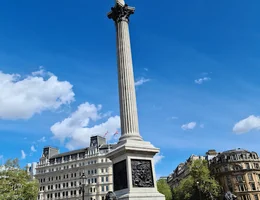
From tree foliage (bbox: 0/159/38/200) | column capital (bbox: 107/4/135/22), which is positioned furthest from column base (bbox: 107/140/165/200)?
tree foliage (bbox: 0/159/38/200)

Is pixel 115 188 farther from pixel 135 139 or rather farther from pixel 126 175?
pixel 135 139

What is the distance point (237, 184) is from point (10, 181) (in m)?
51.7

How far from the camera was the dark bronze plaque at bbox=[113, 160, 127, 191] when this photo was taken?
59.6ft

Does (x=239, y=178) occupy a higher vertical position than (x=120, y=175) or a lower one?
higher

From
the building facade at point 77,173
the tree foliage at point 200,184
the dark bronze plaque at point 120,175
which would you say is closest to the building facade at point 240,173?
the tree foliage at point 200,184

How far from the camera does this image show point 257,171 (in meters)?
66.5

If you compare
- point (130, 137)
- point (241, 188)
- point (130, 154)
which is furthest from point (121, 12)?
point (241, 188)

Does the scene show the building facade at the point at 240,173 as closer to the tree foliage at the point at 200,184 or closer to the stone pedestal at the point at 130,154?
the tree foliage at the point at 200,184

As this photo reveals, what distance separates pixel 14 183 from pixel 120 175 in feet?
123

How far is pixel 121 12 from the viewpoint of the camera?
82.2ft

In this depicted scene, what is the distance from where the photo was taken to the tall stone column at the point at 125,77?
2067cm

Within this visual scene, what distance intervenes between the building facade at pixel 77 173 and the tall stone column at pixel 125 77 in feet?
182

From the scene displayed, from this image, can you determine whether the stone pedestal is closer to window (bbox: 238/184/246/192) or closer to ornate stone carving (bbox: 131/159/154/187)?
ornate stone carving (bbox: 131/159/154/187)

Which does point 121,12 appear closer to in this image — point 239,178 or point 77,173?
point 239,178
